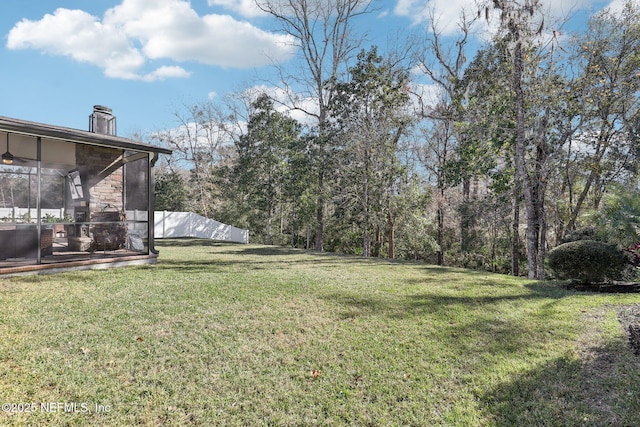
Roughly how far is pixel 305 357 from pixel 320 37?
15.1 metres

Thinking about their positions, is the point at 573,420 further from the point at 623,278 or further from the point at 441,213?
the point at 441,213

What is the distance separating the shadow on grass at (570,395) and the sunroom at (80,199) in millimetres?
6943

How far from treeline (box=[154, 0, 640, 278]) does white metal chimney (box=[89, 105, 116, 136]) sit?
7.08 m

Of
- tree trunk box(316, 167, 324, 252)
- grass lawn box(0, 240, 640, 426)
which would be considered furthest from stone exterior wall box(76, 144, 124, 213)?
tree trunk box(316, 167, 324, 252)

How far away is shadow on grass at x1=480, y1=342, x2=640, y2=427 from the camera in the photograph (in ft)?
7.60

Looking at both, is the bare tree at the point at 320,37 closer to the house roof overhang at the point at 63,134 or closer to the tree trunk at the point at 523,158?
the tree trunk at the point at 523,158

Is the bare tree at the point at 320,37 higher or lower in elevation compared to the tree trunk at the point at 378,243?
higher

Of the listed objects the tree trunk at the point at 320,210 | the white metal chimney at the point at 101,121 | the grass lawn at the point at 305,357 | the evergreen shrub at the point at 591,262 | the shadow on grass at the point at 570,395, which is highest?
the white metal chimney at the point at 101,121

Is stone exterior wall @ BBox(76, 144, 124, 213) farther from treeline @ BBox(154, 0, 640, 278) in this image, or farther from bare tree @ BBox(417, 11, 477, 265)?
bare tree @ BBox(417, 11, 477, 265)

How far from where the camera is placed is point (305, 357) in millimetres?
3098

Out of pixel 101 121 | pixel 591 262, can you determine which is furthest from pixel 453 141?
pixel 101 121

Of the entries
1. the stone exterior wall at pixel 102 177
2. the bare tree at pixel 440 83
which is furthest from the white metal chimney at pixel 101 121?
the bare tree at pixel 440 83

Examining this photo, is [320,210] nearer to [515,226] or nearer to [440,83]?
[515,226]

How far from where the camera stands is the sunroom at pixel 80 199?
6430 mm
